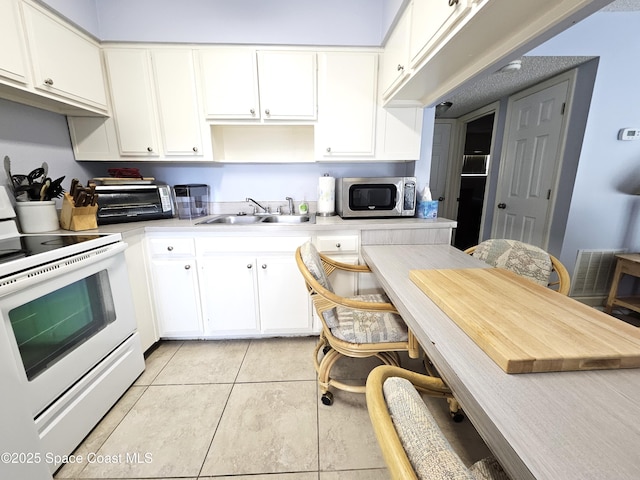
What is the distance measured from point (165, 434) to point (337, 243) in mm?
1415

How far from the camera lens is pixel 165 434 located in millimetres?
1268

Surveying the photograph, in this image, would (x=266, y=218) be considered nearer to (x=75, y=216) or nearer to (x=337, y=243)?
(x=337, y=243)

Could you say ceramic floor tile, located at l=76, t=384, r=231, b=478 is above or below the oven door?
below

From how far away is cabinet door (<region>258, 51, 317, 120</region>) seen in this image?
184cm

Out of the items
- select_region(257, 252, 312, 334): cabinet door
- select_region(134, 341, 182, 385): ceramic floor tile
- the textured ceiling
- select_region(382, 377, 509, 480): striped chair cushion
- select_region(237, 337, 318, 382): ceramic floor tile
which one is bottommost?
select_region(134, 341, 182, 385): ceramic floor tile

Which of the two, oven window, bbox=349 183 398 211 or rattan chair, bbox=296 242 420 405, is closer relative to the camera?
rattan chair, bbox=296 242 420 405

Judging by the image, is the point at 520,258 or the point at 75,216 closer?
the point at 520,258

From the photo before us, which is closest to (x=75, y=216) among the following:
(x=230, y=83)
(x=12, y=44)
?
(x=12, y=44)

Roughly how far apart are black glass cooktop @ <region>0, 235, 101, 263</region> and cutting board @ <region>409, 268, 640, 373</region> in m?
1.62

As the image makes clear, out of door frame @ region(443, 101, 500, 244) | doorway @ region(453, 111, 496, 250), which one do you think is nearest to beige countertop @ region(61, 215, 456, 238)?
door frame @ region(443, 101, 500, 244)

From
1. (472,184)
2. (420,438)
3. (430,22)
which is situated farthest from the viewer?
(472,184)

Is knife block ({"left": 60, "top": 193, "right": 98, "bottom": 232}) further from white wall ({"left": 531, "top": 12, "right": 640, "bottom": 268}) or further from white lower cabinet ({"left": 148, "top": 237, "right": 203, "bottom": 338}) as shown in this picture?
white wall ({"left": 531, "top": 12, "right": 640, "bottom": 268})

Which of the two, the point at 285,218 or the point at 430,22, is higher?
the point at 430,22

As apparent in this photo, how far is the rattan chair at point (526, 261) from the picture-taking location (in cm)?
126
